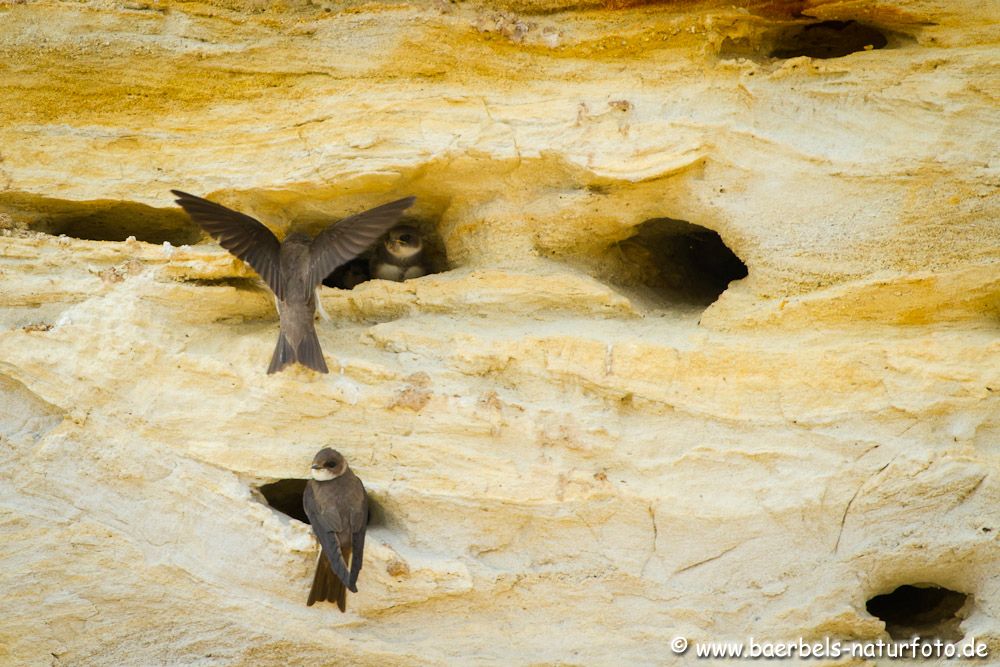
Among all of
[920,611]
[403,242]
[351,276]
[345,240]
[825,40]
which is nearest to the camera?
[920,611]

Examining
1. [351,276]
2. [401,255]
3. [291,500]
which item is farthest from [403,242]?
[291,500]

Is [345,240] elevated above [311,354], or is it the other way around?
[345,240]

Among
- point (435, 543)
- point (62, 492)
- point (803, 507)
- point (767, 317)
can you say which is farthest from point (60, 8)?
point (803, 507)

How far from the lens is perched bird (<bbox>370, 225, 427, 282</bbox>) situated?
3814 millimetres

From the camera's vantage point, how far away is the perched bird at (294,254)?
Answer: 3178 millimetres

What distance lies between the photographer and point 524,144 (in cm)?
346

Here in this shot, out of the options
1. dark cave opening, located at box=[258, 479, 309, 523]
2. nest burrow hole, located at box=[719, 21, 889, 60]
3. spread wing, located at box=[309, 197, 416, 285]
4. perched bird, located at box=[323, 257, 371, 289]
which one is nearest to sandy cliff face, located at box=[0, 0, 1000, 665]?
nest burrow hole, located at box=[719, 21, 889, 60]

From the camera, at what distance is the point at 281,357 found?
320cm

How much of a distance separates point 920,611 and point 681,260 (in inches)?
58.7

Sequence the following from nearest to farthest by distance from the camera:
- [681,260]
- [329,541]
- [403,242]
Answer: [329,541]
[403,242]
[681,260]

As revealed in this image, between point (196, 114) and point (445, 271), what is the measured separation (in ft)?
3.36

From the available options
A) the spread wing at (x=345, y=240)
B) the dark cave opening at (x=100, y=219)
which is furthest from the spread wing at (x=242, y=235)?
the dark cave opening at (x=100, y=219)

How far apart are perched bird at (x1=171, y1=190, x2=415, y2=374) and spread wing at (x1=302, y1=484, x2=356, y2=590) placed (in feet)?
1.44

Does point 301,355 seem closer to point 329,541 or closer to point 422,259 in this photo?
point 329,541
